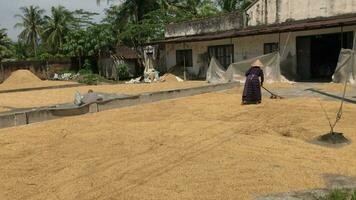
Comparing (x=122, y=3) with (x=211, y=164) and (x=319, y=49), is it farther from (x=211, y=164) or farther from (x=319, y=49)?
(x=211, y=164)

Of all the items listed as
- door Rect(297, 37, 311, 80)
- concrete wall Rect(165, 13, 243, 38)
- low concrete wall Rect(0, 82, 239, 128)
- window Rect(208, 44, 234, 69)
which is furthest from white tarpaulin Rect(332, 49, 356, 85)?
concrete wall Rect(165, 13, 243, 38)

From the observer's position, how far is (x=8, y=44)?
45344mm

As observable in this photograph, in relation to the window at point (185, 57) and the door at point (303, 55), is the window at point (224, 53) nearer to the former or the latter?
the window at point (185, 57)

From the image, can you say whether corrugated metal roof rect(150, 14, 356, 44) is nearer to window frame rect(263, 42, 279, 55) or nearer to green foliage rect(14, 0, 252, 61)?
window frame rect(263, 42, 279, 55)

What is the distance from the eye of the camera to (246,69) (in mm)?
20203

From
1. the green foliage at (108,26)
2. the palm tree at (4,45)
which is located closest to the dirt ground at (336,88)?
the green foliage at (108,26)

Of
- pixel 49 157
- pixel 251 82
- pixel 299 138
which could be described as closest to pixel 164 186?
pixel 49 157

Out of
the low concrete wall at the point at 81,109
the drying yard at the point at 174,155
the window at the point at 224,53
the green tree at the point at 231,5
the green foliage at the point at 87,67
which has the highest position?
the green tree at the point at 231,5

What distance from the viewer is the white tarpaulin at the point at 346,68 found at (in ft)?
54.1

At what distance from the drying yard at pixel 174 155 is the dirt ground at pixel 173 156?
13mm

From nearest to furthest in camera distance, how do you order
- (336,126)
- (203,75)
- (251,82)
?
1. (336,126)
2. (251,82)
3. (203,75)

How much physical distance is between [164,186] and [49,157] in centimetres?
255

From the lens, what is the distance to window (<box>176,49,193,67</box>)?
27.4m

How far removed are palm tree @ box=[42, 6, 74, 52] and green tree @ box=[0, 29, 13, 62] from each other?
3.97 meters
